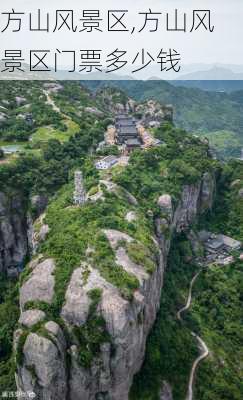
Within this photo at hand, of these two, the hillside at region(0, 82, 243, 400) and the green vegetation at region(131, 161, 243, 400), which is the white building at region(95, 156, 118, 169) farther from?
the green vegetation at region(131, 161, 243, 400)

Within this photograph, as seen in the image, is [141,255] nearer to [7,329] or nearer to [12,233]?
[7,329]

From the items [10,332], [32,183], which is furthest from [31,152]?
[10,332]

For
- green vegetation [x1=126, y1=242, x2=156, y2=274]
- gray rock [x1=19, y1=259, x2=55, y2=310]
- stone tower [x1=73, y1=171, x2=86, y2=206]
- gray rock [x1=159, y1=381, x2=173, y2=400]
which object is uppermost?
stone tower [x1=73, y1=171, x2=86, y2=206]

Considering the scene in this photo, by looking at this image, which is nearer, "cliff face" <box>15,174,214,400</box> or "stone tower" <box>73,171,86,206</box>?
"cliff face" <box>15,174,214,400</box>

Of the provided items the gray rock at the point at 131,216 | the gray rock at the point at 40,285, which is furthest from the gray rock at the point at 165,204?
the gray rock at the point at 40,285

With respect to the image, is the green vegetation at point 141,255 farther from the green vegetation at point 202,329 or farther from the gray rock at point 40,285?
the gray rock at point 40,285

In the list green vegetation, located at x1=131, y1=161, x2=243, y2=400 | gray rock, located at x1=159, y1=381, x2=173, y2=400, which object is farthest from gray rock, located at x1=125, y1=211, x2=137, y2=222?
gray rock, located at x1=159, y1=381, x2=173, y2=400

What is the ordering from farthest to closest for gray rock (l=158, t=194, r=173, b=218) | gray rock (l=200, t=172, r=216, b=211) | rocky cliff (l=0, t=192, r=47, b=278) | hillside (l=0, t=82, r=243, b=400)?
gray rock (l=200, t=172, r=216, b=211) < gray rock (l=158, t=194, r=173, b=218) < rocky cliff (l=0, t=192, r=47, b=278) < hillside (l=0, t=82, r=243, b=400)

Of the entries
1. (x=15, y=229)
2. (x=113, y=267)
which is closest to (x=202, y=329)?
(x=113, y=267)
